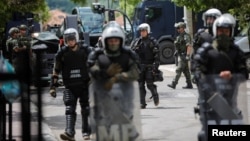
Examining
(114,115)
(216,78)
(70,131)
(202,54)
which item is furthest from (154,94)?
(114,115)

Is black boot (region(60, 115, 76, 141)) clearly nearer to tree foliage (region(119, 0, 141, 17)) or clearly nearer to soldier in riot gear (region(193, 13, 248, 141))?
soldier in riot gear (region(193, 13, 248, 141))

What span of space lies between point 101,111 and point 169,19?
95.5 feet

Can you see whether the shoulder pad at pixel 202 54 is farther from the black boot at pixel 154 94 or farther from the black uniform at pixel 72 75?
the black boot at pixel 154 94

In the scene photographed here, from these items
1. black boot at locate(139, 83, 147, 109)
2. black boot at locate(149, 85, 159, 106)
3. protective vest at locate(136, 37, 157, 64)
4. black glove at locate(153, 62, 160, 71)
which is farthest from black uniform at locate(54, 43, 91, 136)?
black boot at locate(149, 85, 159, 106)

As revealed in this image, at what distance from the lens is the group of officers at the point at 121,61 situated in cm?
818

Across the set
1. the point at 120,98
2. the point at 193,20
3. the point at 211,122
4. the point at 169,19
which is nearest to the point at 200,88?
the point at 211,122

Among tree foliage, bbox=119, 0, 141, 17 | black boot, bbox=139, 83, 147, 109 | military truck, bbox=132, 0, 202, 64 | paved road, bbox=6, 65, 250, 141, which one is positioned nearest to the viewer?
paved road, bbox=6, 65, 250, 141

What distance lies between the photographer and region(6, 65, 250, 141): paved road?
11414mm

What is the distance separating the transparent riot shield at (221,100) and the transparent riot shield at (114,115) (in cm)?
74

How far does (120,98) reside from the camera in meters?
7.69

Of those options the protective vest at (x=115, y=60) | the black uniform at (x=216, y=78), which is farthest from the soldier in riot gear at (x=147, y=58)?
the black uniform at (x=216, y=78)

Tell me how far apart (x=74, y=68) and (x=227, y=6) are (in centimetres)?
1600

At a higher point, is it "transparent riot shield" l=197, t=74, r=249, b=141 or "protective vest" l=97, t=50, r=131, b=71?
"protective vest" l=97, t=50, r=131, b=71

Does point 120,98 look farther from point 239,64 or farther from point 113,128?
point 239,64
